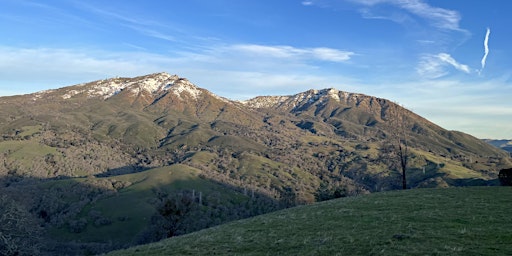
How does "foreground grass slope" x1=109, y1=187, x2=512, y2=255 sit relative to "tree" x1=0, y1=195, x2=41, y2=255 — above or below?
above

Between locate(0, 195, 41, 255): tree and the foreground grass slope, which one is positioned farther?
locate(0, 195, 41, 255): tree

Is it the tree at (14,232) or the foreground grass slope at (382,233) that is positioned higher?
the foreground grass slope at (382,233)

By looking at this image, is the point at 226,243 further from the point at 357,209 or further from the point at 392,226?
the point at 357,209

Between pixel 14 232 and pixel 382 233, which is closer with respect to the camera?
pixel 382 233

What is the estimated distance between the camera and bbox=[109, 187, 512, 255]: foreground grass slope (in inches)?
762

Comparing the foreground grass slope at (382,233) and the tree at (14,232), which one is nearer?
the foreground grass slope at (382,233)

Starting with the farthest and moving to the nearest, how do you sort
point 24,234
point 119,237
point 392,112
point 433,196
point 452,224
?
1. point 119,237
2. point 392,112
3. point 24,234
4. point 433,196
5. point 452,224

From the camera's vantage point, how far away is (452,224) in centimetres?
2442

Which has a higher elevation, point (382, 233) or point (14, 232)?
point (382, 233)

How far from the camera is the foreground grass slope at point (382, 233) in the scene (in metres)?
19.4

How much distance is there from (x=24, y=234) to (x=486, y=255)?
164 ft

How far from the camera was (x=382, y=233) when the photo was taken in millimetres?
23078

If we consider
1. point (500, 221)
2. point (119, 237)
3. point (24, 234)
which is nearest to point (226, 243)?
point (500, 221)

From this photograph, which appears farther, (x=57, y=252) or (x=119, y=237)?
(x=119, y=237)
